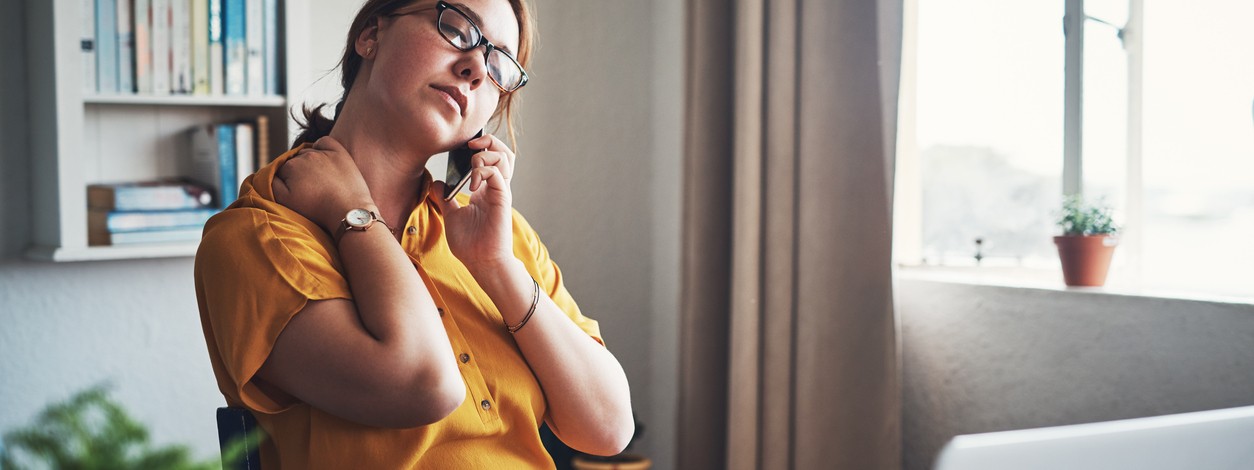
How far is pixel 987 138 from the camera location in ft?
7.39

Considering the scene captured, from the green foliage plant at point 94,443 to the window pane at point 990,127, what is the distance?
209cm

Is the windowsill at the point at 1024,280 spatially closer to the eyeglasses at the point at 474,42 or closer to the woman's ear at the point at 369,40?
the eyeglasses at the point at 474,42

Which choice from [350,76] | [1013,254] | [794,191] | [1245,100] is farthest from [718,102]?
[350,76]

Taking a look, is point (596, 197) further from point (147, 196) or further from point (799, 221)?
point (147, 196)

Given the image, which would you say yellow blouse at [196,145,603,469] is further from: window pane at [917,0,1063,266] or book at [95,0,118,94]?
window pane at [917,0,1063,266]

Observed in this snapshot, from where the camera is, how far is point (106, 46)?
6.14ft

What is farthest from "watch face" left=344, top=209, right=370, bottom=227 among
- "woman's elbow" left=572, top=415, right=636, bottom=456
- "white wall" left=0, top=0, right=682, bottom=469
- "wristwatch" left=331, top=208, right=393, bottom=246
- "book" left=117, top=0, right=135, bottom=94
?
"white wall" left=0, top=0, right=682, bottom=469

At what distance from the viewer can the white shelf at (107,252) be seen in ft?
6.13

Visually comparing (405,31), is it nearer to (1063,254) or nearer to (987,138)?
(1063,254)

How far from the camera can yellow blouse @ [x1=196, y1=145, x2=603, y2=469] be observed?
0.96 metres

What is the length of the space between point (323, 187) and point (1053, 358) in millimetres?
1517

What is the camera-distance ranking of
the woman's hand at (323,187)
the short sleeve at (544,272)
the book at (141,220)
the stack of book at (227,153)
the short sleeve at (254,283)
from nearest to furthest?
the short sleeve at (254,283) → the woman's hand at (323,187) → the short sleeve at (544,272) → the book at (141,220) → the stack of book at (227,153)

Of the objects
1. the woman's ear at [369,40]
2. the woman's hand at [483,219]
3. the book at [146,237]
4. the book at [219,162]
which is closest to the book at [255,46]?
the book at [219,162]

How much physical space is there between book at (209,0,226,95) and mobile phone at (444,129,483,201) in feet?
3.35
